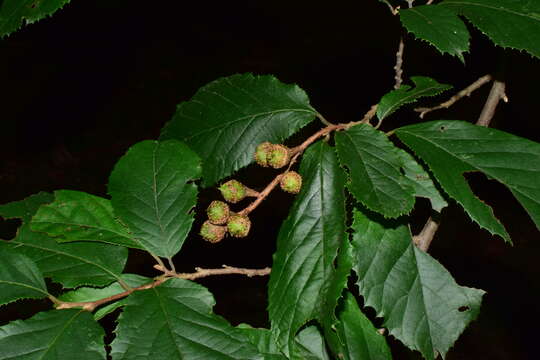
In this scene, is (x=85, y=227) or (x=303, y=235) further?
(x=85, y=227)

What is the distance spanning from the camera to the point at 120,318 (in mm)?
1099

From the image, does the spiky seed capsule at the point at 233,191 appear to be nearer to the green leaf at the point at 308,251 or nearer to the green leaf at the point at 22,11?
the green leaf at the point at 308,251

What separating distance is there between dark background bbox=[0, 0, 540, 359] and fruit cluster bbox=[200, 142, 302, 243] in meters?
2.80

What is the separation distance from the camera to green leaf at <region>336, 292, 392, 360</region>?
1324mm

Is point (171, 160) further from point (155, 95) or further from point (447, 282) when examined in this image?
point (155, 95)

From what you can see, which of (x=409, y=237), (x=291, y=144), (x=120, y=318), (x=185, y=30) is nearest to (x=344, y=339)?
(x=409, y=237)

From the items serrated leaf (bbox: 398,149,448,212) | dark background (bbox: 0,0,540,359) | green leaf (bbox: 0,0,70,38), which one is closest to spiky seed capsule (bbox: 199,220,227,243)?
serrated leaf (bbox: 398,149,448,212)

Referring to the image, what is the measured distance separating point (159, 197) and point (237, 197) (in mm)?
196

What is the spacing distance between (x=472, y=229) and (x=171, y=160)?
382 centimetres

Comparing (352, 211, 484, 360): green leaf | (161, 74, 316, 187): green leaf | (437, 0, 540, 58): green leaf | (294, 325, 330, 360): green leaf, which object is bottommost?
(294, 325, 330, 360): green leaf

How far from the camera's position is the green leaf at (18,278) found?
115 centimetres

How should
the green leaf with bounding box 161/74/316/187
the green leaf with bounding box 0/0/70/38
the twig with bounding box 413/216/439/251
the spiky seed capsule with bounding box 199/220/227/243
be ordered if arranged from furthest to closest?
the twig with bounding box 413/216/439/251, the green leaf with bounding box 161/74/316/187, the spiky seed capsule with bounding box 199/220/227/243, the green leaf with bounding box 0/0/70/38

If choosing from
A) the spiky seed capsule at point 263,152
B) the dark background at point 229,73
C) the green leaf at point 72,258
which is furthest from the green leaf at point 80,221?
the dark background at point 229,73

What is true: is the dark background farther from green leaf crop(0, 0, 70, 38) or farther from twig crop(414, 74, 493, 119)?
green leaf crop(0, 0, 70, 38)
